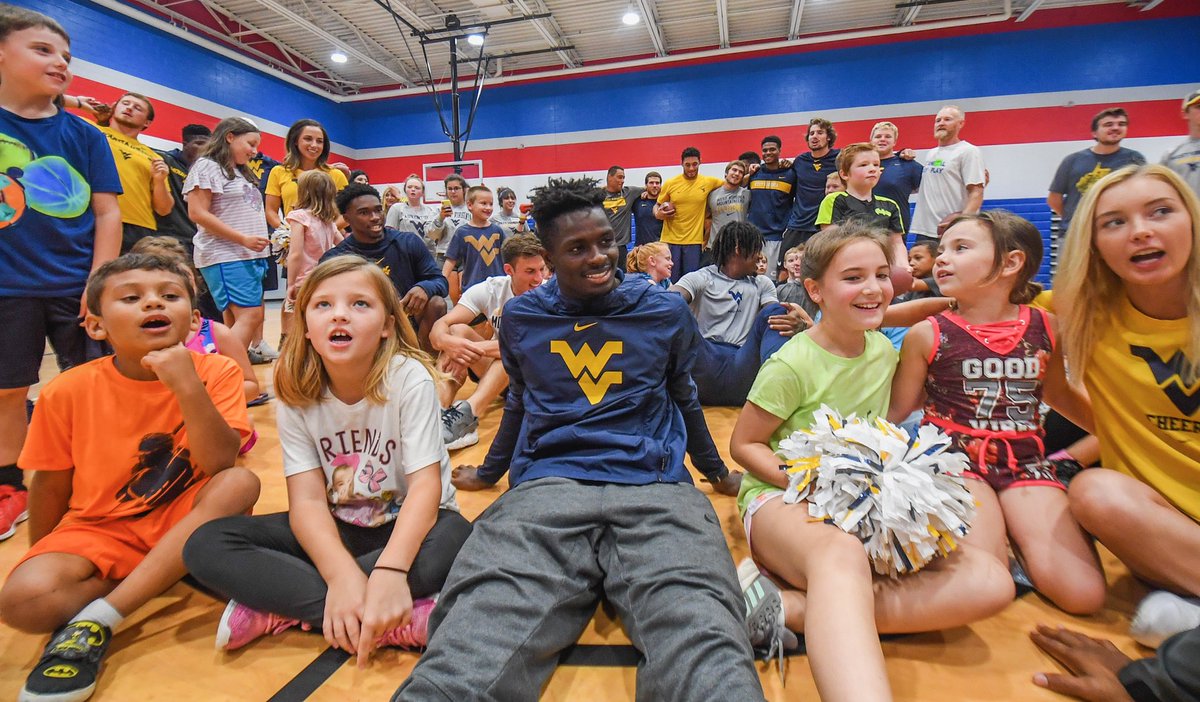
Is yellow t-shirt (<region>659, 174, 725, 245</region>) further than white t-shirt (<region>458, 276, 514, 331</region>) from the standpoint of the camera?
Yes

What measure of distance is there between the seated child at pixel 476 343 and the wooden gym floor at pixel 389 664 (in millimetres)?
1267

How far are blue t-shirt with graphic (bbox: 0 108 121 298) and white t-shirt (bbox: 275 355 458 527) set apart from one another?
49.6 inches

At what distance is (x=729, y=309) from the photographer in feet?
11.0

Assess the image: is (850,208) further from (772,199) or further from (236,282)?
(236,282)

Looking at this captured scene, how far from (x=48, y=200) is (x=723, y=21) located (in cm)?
945

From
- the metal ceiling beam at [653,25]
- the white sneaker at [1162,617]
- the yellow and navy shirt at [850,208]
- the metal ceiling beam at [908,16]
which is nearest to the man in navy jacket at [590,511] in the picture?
the white sneaker at [1162,617]

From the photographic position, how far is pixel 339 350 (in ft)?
4.61

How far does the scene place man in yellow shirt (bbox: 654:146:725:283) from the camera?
6312 millimetres

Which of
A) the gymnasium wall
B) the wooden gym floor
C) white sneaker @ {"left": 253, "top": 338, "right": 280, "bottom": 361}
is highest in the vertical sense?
the gymnasium wall

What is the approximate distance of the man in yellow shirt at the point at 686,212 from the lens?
6.31 meters

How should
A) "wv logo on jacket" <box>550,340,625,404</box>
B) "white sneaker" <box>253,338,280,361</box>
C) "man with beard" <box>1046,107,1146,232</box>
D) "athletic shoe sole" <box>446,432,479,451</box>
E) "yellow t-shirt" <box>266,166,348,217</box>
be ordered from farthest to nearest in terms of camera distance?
1. "white sneaker" <box>253,338,280,361</box>
2. "man with beard" <box>1046,107,1146,232</box>
3. "yellow t-shirt" <box>266,166,348,217</box>
4. "athletic shoe sole" <box>446,432,479,451</box>
5. "wv logo on jacket" <box>550,340,625,404</box>

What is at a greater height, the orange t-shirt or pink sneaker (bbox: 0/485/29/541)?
the orange t-shirt

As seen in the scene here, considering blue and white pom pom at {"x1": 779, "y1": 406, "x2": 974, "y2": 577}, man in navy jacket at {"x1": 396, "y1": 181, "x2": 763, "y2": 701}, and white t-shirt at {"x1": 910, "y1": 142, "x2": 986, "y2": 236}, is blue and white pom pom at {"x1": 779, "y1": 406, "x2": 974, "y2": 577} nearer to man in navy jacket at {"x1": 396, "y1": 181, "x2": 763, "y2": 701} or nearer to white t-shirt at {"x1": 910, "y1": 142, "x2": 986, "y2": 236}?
man in navy jacket at {"x1": 396, "y1": 181, "x2": 763, "y2": 701}

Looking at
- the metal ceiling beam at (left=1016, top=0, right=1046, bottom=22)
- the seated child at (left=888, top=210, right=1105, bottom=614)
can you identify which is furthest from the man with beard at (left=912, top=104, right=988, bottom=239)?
the metal ceiling beam at (left=1016, top=0, right=1046, bottom=22)
